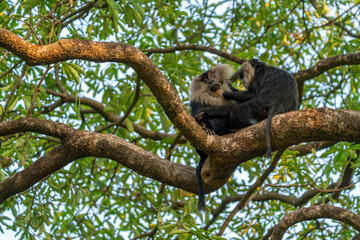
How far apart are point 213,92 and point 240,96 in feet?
1.06

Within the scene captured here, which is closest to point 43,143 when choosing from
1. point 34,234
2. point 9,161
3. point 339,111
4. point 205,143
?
point 9,161

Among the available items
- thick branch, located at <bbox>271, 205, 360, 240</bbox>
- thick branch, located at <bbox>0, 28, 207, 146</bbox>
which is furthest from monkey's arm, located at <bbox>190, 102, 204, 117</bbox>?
thick branch, located at <bbox>271, 205, 360, 240</bbox>

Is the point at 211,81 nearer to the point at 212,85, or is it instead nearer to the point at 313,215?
the point at 212,85

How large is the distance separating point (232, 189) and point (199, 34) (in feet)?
6.05

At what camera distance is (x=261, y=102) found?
3.33 m

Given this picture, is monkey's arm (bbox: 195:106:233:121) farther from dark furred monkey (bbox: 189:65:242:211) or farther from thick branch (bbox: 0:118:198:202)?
thick branch (bbox: 0:118:198:202)

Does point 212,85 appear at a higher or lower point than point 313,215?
higher

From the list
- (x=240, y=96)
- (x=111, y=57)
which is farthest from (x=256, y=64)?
(x=111, y=57)

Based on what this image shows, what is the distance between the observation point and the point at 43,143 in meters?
4.91

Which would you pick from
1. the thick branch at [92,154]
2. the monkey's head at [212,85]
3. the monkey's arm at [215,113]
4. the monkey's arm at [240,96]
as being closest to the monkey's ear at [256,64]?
the monkey's arm at [240,96]

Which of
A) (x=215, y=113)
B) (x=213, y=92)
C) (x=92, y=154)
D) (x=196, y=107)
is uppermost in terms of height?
(x=213, y=92)

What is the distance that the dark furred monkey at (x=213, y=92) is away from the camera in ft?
11.5

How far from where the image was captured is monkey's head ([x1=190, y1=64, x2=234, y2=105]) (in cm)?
392

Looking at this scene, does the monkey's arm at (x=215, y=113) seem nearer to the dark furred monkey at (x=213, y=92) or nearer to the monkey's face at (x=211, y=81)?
the dark furred monkey at (x=213, y=92)
